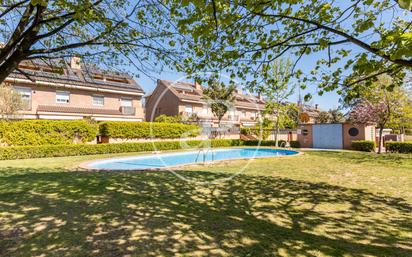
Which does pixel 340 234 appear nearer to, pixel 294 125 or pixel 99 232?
pixel 99 232

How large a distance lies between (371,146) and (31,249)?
2287 centimetres

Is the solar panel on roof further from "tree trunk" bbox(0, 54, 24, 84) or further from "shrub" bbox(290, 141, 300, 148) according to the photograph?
"tree trunk" bbox(0, 54, 24, 84)

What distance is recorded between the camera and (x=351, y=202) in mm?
5285

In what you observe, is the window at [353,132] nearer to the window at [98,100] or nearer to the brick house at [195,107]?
the brick house at [195,107]

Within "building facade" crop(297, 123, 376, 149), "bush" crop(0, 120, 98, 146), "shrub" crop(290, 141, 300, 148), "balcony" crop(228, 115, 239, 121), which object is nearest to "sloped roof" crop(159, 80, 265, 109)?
"balcony" crop(228, 115, 239, 121)

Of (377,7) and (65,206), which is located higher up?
(377,7)

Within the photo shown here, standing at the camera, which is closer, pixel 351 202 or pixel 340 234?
pixel 340 234

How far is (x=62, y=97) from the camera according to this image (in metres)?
22.8

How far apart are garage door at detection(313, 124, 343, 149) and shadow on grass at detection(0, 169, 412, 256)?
718 inches

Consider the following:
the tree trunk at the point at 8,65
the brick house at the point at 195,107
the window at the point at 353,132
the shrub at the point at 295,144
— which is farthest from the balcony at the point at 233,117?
the tree trunk at the point at 8,65

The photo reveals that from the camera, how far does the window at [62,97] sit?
2252cm

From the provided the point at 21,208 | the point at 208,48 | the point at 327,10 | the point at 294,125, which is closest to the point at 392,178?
the point at 327,10

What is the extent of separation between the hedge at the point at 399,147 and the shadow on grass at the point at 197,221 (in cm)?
1515

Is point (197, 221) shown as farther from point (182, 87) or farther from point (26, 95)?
point (182, 87)
